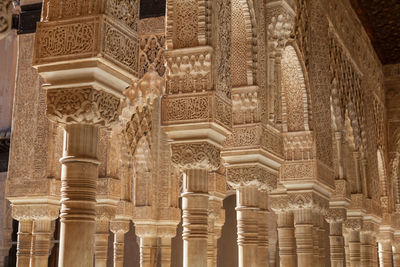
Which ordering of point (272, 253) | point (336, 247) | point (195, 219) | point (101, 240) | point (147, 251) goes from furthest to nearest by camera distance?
point (272, 253), point (147, 251), point (336, 247), point (101, 240), point (195, 219)

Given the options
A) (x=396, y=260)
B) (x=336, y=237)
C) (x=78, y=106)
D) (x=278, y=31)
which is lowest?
(x=396, y=260)

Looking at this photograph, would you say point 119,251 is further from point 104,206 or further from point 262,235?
point 262,235

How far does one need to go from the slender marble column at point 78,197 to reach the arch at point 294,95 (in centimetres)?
477

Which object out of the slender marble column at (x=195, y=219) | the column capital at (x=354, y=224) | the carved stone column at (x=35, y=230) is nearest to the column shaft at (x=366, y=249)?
the column capital at (x=354, y=224)

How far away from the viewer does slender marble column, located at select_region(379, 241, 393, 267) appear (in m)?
14.5

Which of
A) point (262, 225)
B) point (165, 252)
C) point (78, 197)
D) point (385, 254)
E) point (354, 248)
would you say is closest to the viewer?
point (78, 197)

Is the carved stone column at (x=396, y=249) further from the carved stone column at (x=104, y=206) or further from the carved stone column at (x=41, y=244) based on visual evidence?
the carved stone column at (x=41, y=244)

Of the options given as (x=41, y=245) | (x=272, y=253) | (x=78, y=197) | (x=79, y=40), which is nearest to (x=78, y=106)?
(x=79, y=40)

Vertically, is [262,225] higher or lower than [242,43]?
lower

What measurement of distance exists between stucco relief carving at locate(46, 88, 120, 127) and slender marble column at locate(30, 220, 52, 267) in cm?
462

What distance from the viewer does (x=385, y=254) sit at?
577 inches

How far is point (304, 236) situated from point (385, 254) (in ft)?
23.7

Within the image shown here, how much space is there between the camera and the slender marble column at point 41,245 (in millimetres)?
8164

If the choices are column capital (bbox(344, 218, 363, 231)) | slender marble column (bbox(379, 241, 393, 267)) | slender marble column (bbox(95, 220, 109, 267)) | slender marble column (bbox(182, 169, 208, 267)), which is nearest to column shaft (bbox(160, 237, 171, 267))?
slender marble column (bbox(95, 220, 109, 267))
